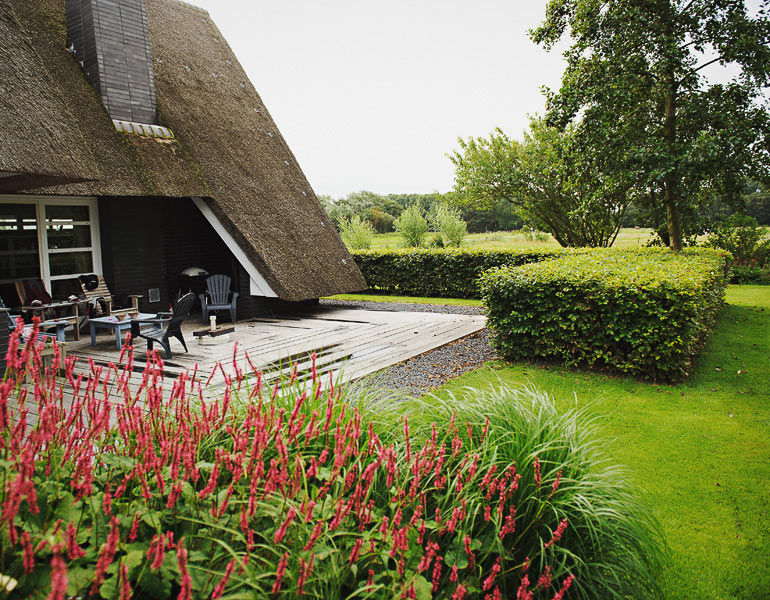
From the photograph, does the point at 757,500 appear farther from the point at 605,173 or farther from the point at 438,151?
the point at 438,151

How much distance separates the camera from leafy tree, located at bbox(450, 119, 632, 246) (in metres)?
21.5

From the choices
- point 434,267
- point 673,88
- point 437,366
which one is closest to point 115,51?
point 437,366

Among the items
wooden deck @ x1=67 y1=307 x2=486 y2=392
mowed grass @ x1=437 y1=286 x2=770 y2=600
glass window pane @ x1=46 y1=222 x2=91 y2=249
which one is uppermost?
glass window pane @ x1=46 y1=222 x2=91 y2=249

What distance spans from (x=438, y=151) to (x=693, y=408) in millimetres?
21734

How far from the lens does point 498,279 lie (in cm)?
780

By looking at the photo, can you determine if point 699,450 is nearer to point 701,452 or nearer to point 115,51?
point 701,452

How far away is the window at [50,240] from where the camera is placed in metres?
8.98

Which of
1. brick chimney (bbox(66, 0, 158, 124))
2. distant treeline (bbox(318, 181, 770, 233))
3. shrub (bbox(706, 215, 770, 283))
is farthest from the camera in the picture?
distant treeline (bbox(318, 181, 770, 233))

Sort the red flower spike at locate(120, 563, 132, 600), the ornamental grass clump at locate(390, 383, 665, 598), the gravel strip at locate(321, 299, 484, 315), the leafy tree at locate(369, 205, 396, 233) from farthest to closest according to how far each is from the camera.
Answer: the leafy tree at locate(369, 205, 396, 233), the gravel strip at locate(321, 299, 484, 315), the ornamental grass clump at locate(390, 383, 665, 598), the red flower spike at locate(120, 563, 132, 600)

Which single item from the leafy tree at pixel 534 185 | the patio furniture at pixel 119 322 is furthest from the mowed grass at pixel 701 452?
the leafy tree at pixel 534 185

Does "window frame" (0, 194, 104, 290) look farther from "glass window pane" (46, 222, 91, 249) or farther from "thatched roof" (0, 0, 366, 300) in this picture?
"thatched roof" (0, 0, 366, 300)

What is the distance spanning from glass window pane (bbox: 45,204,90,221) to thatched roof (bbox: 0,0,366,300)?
2.99 ft

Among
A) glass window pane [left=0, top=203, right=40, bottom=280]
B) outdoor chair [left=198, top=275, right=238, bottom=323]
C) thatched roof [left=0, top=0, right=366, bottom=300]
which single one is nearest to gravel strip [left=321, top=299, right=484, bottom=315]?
thatched roof [left=0, top=0, right=366, bottom=300]

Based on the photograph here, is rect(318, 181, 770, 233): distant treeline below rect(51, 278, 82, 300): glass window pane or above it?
above
